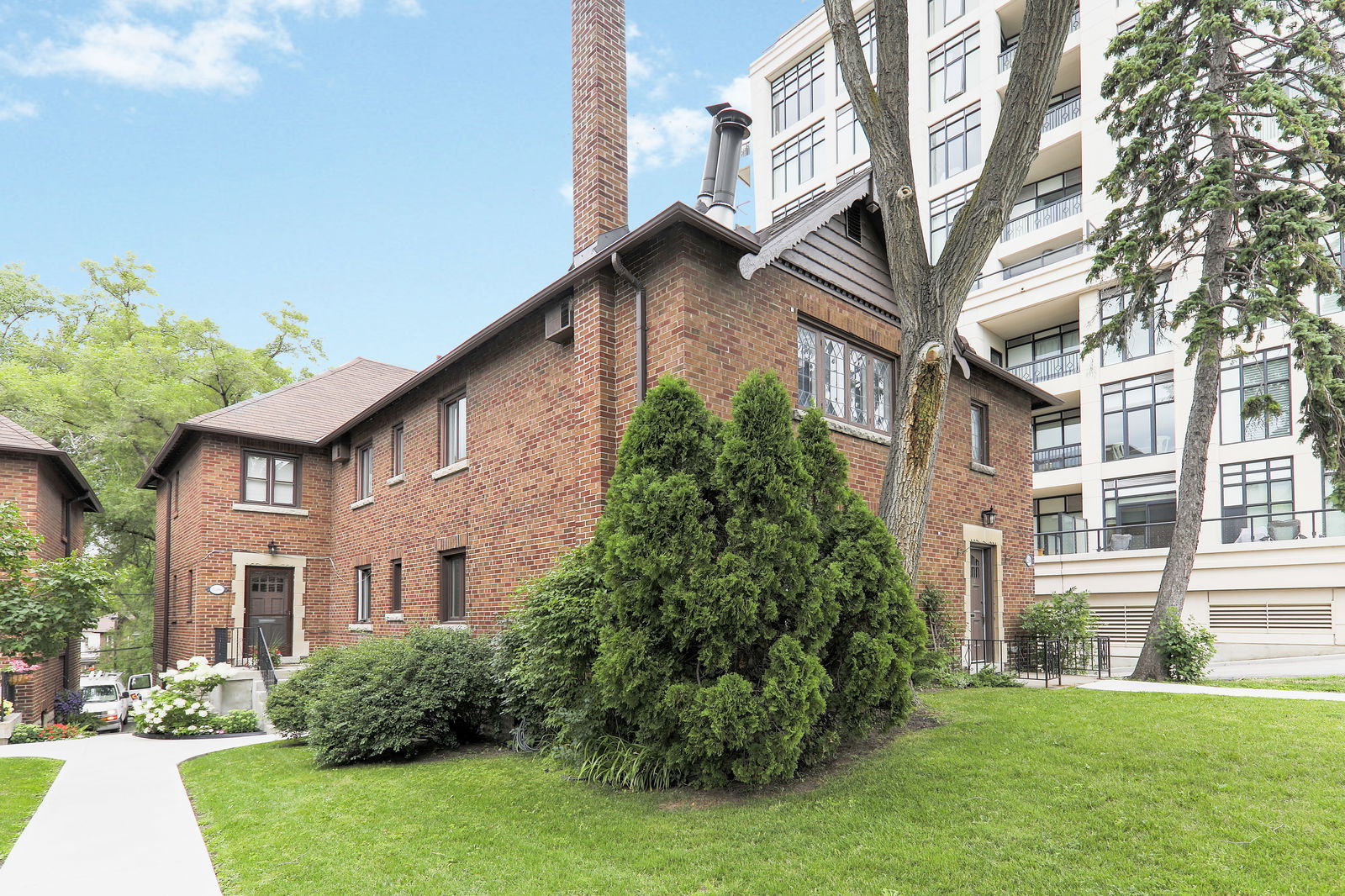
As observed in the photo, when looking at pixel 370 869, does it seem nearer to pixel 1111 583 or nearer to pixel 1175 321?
pixel 1175 321

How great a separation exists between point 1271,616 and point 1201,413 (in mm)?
10122

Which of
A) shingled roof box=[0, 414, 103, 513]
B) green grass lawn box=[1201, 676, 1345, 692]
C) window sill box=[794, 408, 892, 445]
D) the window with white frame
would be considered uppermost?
the window with white frame

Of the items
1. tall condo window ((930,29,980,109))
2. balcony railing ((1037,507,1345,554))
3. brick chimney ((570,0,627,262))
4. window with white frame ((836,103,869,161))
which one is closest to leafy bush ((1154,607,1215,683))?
balcony railing ((1037,507,1345,554))

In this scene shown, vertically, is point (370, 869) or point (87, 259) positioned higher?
point (87, 259)

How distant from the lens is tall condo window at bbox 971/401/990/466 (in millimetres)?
15047

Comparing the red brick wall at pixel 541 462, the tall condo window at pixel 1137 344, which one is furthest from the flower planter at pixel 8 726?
the tall condo window at pixel 1137 344

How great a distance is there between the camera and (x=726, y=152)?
1170cm

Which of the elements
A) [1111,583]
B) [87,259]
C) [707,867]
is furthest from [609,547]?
[87,259]

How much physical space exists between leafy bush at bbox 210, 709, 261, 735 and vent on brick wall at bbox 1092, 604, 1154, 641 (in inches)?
847

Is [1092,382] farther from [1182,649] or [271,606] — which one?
[271,606]

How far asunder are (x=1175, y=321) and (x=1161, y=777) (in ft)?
37.3

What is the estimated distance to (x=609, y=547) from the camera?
6.66 m

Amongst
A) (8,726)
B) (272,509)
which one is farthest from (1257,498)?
(8,726)

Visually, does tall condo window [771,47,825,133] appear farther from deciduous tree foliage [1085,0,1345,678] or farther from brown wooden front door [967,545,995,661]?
brown wooden front door [967,545,995,661]
